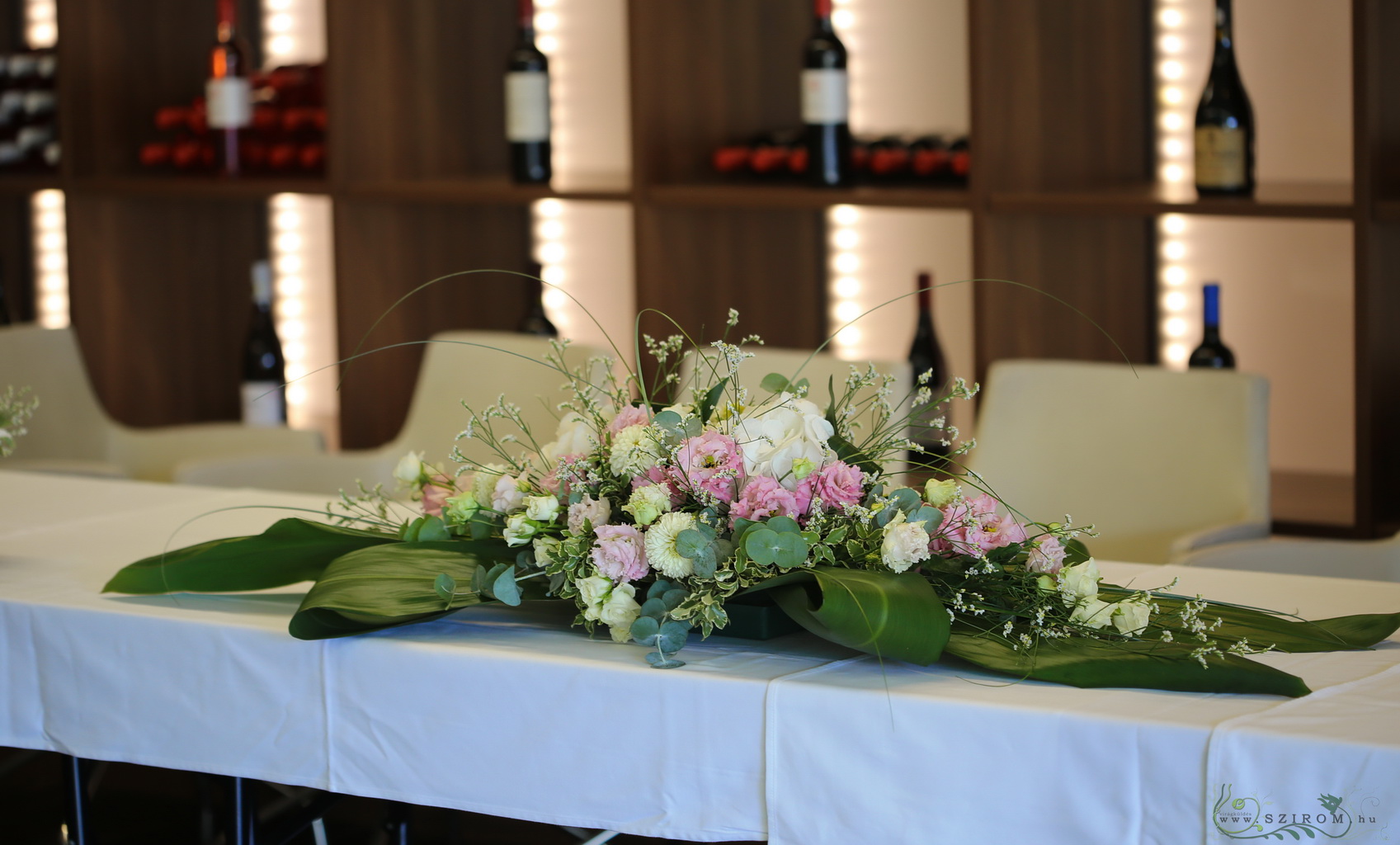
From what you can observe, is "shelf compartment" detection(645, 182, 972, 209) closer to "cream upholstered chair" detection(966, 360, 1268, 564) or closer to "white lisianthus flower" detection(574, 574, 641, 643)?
"cream upholstered chair" detection(966, 360, 1268, 564)

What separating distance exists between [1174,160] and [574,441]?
5.91ft

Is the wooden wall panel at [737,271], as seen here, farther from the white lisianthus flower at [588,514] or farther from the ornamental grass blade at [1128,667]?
the ornamental grass blade at [1128,667]

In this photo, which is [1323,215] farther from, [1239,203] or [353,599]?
[353,599]

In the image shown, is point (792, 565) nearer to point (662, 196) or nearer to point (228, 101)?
point (662, 196)

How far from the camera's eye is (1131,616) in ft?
4.05

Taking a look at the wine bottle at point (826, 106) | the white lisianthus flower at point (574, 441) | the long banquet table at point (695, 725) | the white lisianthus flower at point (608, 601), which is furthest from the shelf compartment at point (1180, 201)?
the white lisianthus flower at point (608, 601)

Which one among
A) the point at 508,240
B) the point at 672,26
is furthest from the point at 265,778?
the point at 508,240

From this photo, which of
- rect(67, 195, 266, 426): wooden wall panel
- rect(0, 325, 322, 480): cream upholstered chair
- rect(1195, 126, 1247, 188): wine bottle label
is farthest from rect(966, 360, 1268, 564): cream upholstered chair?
rect(67, 195, 266, 426): wooden wall panel

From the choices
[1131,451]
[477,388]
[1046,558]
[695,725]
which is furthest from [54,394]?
[1046,558]

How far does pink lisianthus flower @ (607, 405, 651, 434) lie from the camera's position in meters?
1.33

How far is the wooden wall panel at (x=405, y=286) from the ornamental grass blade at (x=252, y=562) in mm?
1766

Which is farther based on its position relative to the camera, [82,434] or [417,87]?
[417,87]

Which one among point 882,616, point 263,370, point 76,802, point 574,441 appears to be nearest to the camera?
point 882,616

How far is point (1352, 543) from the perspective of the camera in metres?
1.94
